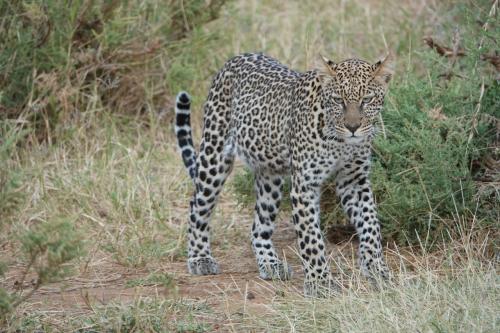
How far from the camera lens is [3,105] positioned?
376 inches

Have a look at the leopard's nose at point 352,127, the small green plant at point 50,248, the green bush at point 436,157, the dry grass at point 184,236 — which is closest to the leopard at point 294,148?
the leopard's nose at point 352,127

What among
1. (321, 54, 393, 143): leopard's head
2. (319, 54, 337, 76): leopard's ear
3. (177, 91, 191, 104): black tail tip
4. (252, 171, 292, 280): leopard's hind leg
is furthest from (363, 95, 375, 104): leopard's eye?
(177, 91, 191, 104): black tail tip

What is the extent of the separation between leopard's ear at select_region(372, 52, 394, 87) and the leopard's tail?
181cm

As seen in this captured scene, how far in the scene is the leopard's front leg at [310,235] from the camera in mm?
7078

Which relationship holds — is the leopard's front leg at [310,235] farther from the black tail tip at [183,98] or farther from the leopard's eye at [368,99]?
the black tail tip at [183,98]

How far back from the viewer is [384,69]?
699cm

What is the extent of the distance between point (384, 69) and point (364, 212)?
959 millimetres

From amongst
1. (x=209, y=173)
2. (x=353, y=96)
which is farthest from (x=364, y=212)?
(x=209, y=173)

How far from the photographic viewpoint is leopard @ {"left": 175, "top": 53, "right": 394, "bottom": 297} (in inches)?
275

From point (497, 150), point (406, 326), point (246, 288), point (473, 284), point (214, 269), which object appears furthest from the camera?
point (214, 269)

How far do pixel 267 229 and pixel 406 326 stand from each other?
2.46m

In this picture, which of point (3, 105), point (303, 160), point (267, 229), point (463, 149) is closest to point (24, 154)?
point (3, 105)

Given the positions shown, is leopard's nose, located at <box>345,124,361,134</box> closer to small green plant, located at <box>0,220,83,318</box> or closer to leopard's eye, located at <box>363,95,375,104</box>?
leopard's eye, located at <box>363,95,375,104</box>

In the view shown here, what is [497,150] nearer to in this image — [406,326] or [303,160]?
[303,160]
